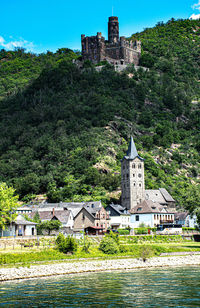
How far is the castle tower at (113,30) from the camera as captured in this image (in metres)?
182

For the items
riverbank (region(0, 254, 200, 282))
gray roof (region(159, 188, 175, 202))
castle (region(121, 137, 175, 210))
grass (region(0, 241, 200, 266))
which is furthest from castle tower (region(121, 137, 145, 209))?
riverbank (region(0, 254, 200, 282))

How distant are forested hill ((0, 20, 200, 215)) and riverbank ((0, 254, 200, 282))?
2692 centimetres

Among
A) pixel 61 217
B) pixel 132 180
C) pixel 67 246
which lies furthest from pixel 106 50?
pixel 67 246

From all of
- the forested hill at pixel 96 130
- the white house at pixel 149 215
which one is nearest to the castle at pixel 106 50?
the forested hill at pixel 96 130

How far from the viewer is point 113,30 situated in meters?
184

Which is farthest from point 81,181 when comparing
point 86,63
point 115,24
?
point 115,24

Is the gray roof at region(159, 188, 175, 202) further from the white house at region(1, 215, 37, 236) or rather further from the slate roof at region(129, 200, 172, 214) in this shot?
the white house at region(1, 215, 37, 236)

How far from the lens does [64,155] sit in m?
129

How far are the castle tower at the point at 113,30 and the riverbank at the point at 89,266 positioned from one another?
136501 millimetres

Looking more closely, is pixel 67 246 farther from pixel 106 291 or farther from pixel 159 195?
pixel 159 195

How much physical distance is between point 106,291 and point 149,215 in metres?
65.2

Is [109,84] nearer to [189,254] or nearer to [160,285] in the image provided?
[189,254]

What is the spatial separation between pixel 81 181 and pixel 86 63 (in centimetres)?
6803

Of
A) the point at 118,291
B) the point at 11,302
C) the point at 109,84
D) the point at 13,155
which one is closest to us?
the point at 11,302
